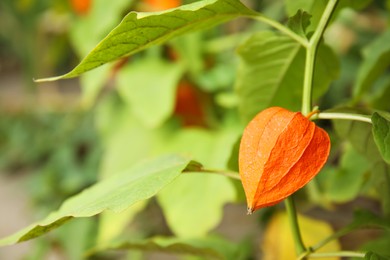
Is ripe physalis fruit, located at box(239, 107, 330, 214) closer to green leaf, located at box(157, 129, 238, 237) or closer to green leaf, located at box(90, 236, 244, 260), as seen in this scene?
green leaf, located at box(90, 236, 244, 260)

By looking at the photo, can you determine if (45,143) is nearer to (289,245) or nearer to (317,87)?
(289,245)

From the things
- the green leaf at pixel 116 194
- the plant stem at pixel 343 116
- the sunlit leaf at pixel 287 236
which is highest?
the plant stem at pixel 343 116

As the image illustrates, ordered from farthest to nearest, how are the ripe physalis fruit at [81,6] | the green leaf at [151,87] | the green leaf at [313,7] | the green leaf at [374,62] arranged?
the ripe physalis fruit at [81,6], the green leaf at [151,87], the green leaf at [374,62], the green leaf at [313,7]

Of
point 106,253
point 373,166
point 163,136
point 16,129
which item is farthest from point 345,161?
point 16,129

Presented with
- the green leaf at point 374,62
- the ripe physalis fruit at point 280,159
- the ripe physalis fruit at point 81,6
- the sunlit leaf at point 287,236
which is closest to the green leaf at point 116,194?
the ripe physalis fruit at point 280,159

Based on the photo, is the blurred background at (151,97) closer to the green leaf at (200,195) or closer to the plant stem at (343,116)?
the green leaf at (200,195)

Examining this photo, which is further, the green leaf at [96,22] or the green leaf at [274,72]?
the green leaf at [96,22]

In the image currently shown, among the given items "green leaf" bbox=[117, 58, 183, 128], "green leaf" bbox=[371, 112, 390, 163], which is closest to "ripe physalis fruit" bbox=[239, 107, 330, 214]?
"green leaf" bbox=[371, 112, 390, 163]
